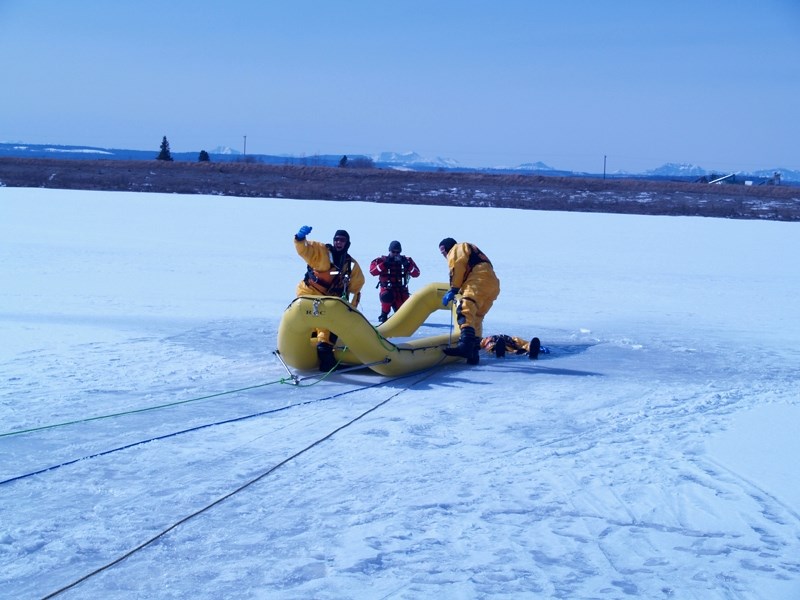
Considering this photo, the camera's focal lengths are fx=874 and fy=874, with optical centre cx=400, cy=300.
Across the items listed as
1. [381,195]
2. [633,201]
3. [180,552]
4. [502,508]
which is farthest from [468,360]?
[633,201]

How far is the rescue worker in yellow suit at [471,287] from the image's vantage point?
23.3ft

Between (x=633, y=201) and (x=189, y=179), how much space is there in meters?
15.1

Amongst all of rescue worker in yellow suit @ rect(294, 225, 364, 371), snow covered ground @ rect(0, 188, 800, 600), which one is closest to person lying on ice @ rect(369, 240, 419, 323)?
snow covered ground @ rect(0, 188, 800, 600)

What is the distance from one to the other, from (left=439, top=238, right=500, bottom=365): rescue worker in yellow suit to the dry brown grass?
2022cm

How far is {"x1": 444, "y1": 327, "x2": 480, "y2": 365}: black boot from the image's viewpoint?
271 inches

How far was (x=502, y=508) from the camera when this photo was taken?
383cm

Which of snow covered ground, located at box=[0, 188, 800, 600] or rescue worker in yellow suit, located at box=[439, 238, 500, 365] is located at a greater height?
rescue worker in yellow suit, located at box=[439, 238, 500, 365]

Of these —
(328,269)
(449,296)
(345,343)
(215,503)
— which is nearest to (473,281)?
(449,296)

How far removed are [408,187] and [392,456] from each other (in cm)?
Result: 2631

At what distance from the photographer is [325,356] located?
6.59 m

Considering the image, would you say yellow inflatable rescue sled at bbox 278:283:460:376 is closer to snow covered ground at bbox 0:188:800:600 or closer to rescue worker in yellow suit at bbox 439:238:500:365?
snow covered ground at bbox 0:188:800:600

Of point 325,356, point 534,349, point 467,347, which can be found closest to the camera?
point 325,356

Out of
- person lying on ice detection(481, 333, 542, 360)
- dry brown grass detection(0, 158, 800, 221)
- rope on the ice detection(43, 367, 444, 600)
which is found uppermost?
dry brown grass detection(0, 158, 800, 221)

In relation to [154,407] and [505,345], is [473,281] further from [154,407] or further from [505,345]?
[154,407]
